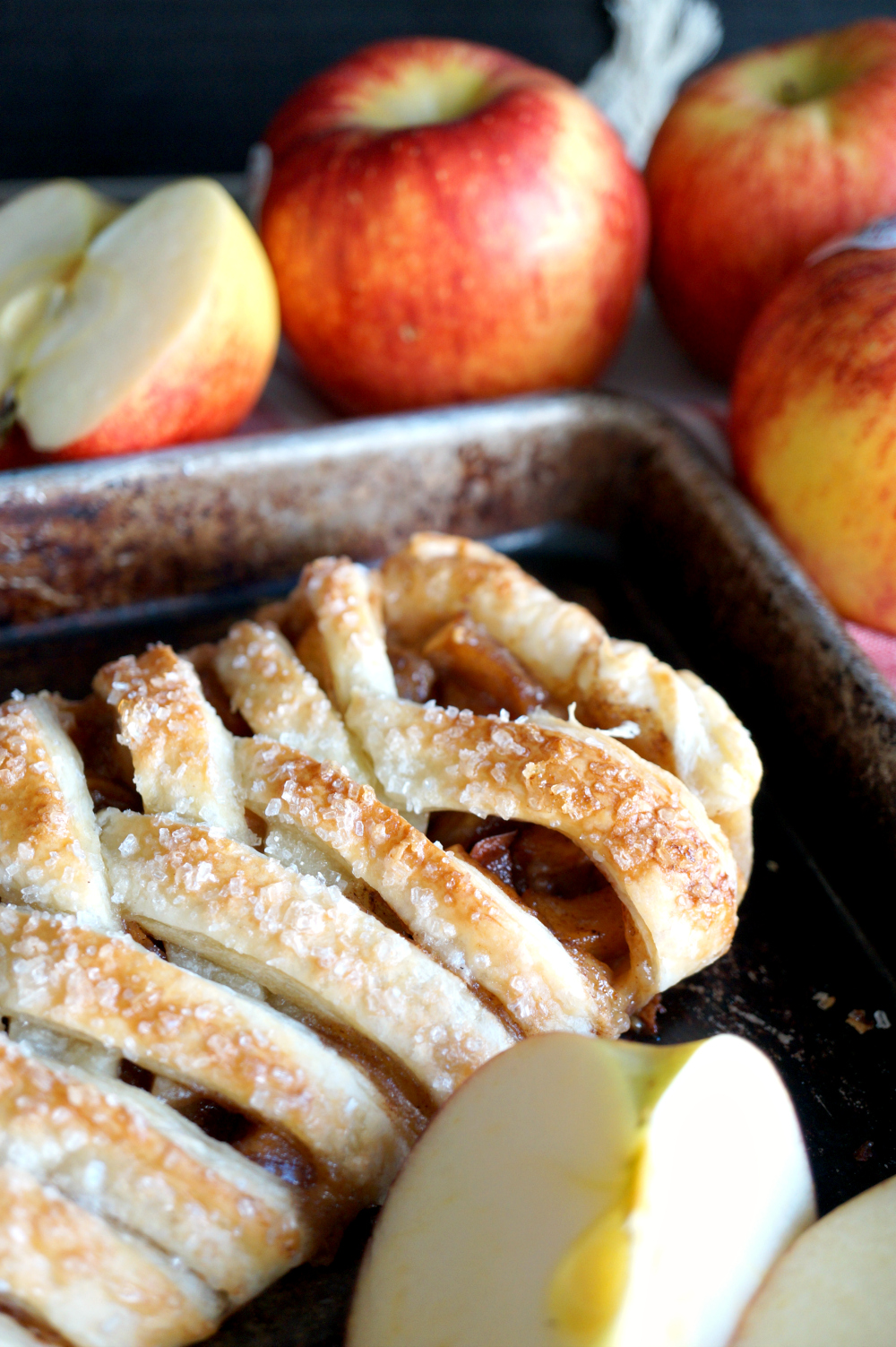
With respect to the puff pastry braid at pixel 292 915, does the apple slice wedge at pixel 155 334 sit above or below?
above

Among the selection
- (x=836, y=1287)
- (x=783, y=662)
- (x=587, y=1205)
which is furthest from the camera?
(x=783, y=662)

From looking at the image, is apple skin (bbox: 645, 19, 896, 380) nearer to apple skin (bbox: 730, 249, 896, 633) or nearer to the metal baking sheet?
apple skin (bbox: 730, 249, 896, 633)

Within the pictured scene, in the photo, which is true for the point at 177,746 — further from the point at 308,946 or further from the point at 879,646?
the point at 879,646

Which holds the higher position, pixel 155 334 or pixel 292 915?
pixel 155 334

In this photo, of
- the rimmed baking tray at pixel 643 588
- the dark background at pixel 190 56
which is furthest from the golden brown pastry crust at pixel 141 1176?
the dark background at pixel 190 56

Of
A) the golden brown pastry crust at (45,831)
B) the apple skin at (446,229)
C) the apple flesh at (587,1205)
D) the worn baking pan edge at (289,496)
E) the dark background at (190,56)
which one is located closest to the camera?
the apple flesh at (587,1205)

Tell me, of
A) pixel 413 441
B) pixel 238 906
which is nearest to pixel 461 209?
pixel 413 441

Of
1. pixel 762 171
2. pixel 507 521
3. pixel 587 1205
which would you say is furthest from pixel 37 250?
pixel 587 1205

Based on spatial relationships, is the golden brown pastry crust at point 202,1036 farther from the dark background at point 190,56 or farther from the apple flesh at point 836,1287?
the dark background at point 190,56
